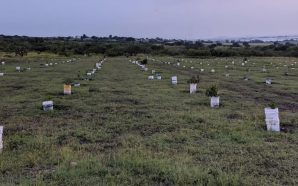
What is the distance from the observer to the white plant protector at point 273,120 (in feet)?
32.0

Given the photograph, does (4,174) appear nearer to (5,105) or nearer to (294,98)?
(5,105)

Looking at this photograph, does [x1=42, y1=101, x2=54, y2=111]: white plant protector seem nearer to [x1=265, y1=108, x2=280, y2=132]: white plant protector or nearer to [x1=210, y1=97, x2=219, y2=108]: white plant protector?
[x1=210, y1=97, x2=219, y2=108]: white plant protector

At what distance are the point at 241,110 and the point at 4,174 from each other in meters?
7.84

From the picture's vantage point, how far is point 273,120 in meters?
9.82

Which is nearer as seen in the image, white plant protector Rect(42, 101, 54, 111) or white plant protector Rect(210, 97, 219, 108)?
white plant protector Rect(42, 101, 54, 111)

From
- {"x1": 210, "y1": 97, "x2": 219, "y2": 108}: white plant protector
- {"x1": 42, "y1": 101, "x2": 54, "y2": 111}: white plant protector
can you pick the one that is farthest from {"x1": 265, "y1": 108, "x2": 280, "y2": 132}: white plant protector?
{"x1": 42, "y1": 101, "x2": 54, "y2": 111}: white plant protector

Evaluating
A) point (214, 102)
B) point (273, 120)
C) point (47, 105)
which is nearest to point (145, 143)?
point (273, 120)

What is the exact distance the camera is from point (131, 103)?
14.1m

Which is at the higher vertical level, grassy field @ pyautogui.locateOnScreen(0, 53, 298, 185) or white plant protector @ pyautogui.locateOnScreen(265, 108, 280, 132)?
white plant protector @ pyautogui.locateOnScreen(265, 108, 280, 132)

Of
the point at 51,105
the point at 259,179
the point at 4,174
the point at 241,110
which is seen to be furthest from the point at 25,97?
the point at 259,179

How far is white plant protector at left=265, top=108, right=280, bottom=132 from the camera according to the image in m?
9.77

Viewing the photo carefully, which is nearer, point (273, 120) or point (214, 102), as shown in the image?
point (273, 120)

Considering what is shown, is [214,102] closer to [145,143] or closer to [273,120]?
[273,120]

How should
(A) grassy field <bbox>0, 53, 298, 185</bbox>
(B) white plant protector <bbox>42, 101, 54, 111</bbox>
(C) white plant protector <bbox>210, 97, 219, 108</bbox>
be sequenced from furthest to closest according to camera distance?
(C) white plant protector <bbox>210, 97, 219, 108</bbox> < (B) white plant protector <bbox>42, 101, 54, 111</bbox> < (A) grassy field <bbox>0, 53, 298, 185</bbox>
